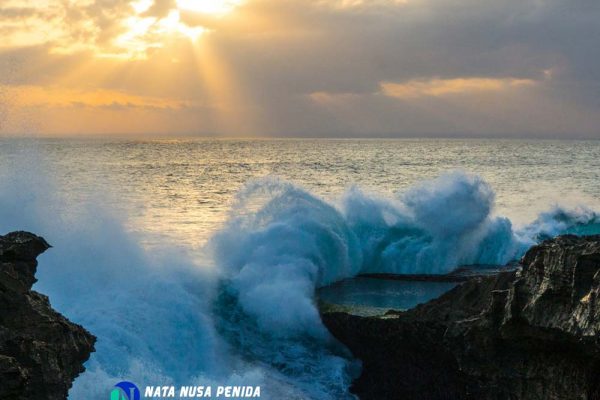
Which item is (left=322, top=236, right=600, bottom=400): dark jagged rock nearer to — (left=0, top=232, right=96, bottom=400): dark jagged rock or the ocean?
the ocean

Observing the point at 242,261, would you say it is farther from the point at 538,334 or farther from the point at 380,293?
the point at 538,334

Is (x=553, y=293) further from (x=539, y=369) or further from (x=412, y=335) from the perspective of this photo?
(x=412, y=335)

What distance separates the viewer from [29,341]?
5609 millimetres

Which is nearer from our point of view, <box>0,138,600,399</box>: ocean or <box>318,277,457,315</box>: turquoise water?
<box>0,138,600,399</box>: ocean

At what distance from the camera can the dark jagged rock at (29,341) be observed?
16.6 ft

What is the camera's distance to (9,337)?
5.54 meters

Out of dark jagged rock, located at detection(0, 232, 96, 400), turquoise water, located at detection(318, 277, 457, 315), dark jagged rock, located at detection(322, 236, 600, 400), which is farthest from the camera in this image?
turquoise water, located at detection(318, 277, 457, 315)

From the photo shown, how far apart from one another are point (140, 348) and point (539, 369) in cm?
719

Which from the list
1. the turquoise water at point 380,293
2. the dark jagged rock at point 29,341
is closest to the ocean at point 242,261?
the turquoise water at point 380,293

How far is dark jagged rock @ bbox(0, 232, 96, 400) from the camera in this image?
5.07 metres

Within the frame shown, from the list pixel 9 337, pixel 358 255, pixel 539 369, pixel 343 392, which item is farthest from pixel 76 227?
pixel 539 369

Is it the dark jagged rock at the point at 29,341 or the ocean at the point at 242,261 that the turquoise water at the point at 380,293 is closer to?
the ocean at the point at 242,261

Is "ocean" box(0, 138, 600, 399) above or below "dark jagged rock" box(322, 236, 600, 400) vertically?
below

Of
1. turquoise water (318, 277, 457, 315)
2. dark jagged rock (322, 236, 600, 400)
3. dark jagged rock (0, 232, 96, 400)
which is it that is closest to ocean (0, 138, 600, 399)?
turquoise water (318, 277, 457, 315)
